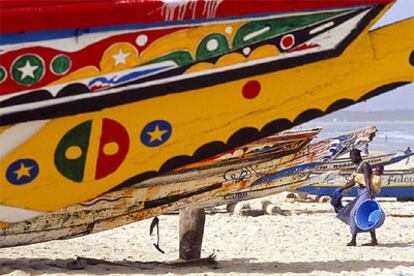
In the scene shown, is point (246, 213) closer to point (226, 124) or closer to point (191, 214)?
point (191, 214)

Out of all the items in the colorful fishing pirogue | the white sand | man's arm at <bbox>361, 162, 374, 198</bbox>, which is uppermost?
the colorful fishing pirogue

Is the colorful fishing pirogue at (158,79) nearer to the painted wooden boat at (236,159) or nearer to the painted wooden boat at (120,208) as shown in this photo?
the painted wooden boat at (236,159)

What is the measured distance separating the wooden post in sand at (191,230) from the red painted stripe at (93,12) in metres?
2.98

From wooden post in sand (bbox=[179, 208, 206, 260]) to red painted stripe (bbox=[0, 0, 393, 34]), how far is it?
9.78ft

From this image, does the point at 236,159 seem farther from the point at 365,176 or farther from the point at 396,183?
the point at 396,183

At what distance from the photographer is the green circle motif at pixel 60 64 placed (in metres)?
5.09

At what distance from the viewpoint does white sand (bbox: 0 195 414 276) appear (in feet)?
24.0

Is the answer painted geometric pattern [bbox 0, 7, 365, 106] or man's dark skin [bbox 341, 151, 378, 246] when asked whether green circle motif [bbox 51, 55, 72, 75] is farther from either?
man's dark skin [bbox 341, 151, 378, 246]

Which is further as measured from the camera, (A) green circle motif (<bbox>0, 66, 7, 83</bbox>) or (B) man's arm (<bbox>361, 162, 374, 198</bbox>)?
(B) man's arm (<bbox>361, 162, 374, 198</bbox>)

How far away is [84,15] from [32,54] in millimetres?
483

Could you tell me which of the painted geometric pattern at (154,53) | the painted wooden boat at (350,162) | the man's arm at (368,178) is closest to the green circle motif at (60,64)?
the painted geometric pattern at (154,53)

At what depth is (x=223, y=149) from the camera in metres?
5.63

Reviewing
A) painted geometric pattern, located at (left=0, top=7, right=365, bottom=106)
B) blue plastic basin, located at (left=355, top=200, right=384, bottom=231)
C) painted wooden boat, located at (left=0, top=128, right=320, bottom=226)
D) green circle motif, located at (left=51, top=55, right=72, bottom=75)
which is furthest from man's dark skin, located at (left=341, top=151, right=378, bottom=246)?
green circle motif, located at (left=51, top=55, right=72, bottom=75)

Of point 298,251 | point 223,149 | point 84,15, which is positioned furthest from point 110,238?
point 84,15
